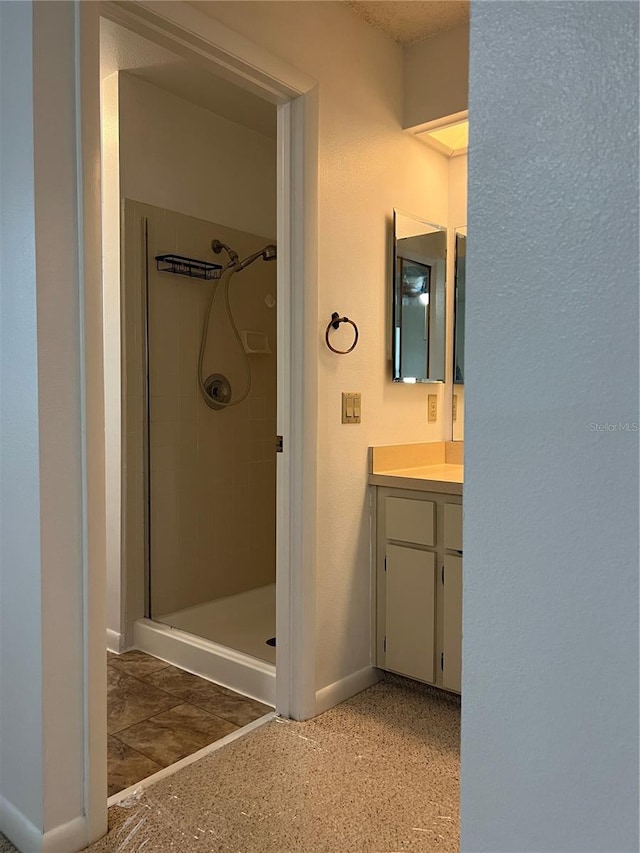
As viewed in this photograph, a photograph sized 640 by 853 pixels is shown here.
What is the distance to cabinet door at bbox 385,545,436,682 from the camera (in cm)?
244

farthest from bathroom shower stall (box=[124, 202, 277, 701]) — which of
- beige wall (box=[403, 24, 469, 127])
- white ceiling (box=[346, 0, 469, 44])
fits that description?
white ceiling (box=[346, 0, 469, 44])

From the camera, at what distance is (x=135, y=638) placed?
2992mm

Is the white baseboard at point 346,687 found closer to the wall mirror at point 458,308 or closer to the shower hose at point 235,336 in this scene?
the wall mirror at point 458,308

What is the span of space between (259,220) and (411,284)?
1.18m

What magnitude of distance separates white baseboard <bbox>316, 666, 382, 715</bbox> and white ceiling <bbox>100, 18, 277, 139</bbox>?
Result: 2506 mm

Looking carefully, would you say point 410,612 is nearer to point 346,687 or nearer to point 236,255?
point 346,687

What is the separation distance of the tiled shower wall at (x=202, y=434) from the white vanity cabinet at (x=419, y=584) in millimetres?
1070

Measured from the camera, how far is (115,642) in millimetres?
2969

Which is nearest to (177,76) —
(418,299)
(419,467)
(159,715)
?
(418,299)

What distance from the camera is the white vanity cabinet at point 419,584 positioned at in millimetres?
2383

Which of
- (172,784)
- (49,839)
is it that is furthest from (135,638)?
(49,839)

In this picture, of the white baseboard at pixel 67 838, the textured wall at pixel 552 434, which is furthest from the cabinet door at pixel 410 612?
the textured wall at pixel 552 434

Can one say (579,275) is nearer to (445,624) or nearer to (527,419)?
(527,419)

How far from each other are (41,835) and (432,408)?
6.89 feet
